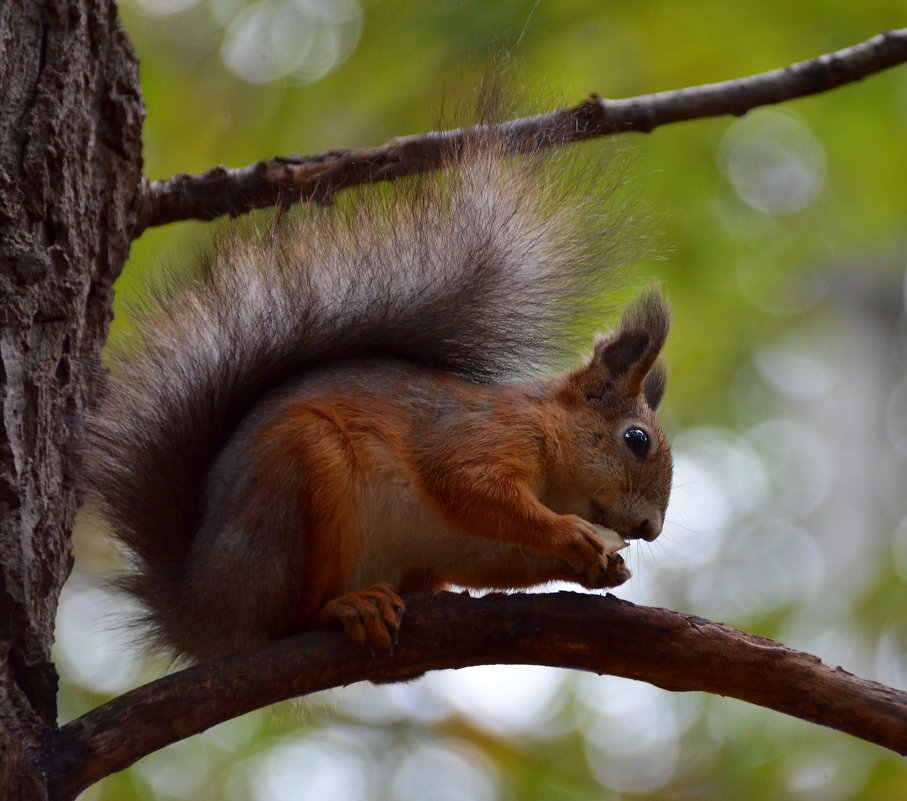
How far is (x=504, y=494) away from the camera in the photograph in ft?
7.07

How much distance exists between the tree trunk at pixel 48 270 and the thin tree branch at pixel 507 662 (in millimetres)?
149

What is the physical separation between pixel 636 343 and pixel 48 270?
127 centimetres

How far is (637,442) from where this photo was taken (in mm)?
2439

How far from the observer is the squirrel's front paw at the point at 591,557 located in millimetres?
2025

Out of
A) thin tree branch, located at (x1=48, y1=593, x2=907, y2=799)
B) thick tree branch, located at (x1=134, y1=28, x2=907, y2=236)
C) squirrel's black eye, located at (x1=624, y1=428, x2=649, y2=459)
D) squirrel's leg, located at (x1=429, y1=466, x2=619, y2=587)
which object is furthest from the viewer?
squirrel's black eye, located at (x1=624, y1=428, x2=649, y2=459)

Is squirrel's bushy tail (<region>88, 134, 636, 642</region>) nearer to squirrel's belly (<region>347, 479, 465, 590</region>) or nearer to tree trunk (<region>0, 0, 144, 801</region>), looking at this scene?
tree trunk (<region>0, 0, 144, 801</region>)

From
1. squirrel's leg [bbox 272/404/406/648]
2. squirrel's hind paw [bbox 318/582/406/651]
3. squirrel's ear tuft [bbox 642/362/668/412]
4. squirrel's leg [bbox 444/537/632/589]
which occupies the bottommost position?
squirrel's hind paw [bbox 318/582/406/651]

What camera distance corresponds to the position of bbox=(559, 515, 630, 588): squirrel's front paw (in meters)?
2.03

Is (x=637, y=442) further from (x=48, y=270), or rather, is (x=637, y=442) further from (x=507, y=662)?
(x=48, y=270)

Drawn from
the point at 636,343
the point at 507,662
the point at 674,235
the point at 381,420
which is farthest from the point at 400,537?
the point at 674,235

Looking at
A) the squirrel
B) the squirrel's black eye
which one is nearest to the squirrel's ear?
the squirrel

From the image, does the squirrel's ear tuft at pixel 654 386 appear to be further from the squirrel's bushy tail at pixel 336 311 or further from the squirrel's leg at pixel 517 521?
the squirrel's leg at pixel 517 521

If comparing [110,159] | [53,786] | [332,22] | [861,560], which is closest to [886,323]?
[861,560]

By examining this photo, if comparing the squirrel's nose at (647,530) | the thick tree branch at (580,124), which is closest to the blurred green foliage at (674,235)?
the thick tree branch at (580,124)
